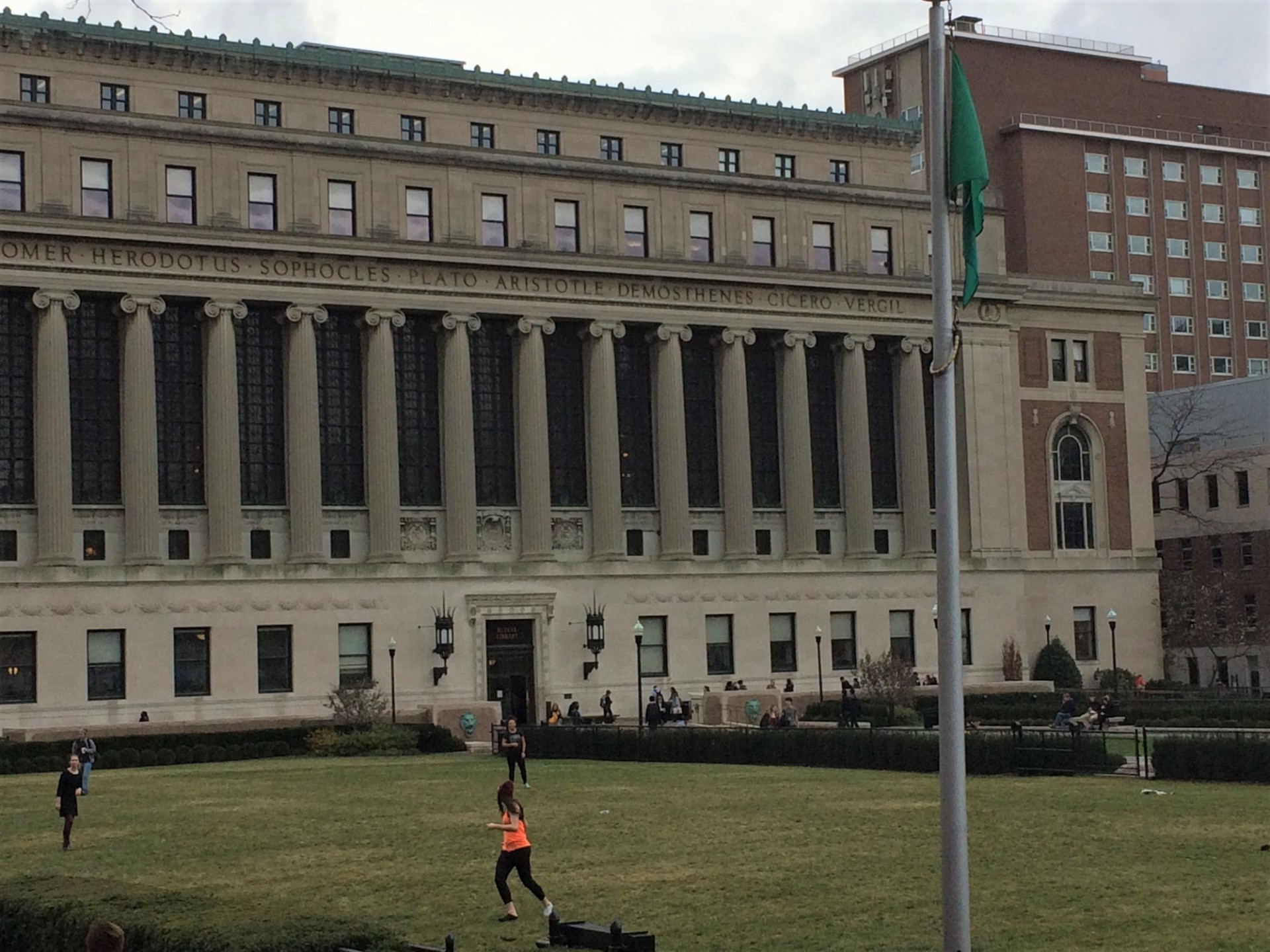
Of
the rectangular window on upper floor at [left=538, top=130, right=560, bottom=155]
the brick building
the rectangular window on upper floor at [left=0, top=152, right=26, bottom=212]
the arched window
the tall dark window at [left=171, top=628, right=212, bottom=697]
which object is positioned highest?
the brick building

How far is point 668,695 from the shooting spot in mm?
85438

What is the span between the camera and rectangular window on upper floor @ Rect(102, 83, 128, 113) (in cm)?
7900

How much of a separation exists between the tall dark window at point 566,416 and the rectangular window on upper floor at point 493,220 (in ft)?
15.7

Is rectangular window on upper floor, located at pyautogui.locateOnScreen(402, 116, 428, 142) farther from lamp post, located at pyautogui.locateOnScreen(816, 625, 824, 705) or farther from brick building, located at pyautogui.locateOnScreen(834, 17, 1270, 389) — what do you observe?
brick building, located at pyautogui.locateOnScreen(834, 17, 1270, 389)

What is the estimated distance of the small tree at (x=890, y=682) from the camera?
76062 mm

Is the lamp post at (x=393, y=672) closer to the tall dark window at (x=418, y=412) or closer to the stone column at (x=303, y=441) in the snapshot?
the stone column at (x=303, y=441)

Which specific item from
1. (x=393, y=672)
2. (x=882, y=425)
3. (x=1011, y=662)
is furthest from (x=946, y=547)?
(x=1011, y=662)

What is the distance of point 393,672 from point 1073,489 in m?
38.7

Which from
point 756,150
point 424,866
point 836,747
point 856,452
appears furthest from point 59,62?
point 424,866

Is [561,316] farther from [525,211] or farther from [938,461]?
[938,461]

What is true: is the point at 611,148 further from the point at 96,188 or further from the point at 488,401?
the point at 96,188

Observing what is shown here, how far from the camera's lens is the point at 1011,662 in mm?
93312

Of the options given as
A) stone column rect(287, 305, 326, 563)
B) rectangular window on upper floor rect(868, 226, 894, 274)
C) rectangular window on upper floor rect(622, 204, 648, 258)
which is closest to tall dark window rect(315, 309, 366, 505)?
stone column rect(287, 305, 326, 563)

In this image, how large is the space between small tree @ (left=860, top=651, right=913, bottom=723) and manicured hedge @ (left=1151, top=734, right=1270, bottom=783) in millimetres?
29504
